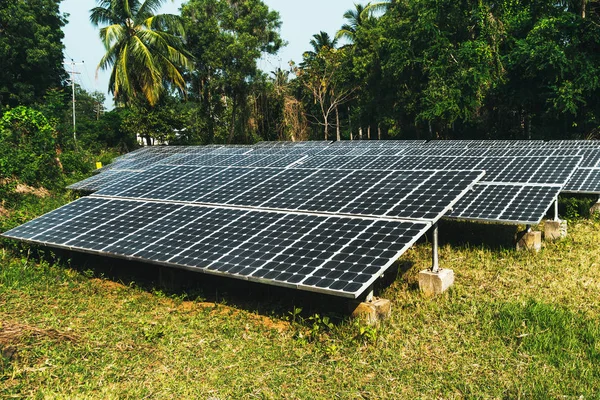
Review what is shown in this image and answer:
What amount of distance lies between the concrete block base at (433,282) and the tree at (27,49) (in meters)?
40.2

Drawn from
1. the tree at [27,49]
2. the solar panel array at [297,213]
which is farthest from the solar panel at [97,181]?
the tree at [27,49]

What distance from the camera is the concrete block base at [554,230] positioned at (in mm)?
12070

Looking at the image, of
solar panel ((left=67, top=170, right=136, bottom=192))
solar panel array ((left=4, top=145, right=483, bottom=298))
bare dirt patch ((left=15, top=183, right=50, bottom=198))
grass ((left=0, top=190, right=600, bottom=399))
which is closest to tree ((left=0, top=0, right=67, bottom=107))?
bare dirt patch ((left=15, top=183, right=50, bottom=198))

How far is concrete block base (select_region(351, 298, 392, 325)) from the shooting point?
7.23 metres

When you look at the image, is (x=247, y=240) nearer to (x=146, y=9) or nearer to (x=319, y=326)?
(x=319, y=326)

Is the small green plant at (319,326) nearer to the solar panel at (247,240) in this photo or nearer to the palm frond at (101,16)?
the solar panel at (247,240)

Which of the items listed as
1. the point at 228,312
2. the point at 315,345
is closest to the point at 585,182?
the point at 315,345

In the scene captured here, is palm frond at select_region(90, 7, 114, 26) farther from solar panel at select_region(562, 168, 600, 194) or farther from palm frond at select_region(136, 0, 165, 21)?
solar panel at select_region(562, 168, 600, 194)

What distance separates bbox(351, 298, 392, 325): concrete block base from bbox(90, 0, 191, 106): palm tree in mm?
26227

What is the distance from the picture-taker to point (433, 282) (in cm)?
849

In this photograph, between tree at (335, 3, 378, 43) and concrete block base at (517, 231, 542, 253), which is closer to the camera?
concrete block base at (517, 231, 542, 253)

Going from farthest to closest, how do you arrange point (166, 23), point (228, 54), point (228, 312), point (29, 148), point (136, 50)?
point (228, 54) → point (166, 23) → point (136, 50) → point (29, 148) → point (228, 312)

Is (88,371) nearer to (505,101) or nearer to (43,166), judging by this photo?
(43,166)

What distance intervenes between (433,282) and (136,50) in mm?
26577
